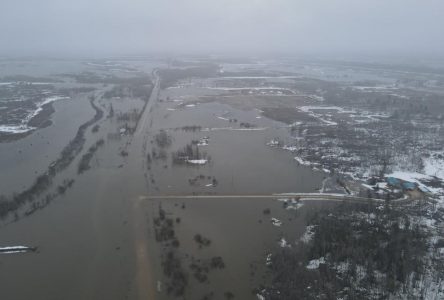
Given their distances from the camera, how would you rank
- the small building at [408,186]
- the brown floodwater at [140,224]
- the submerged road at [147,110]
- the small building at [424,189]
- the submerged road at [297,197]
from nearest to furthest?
the brown floodwater at [140,224] → the submerged road at [297,197] → the small building at [424,189] → the small building at [408,186] → the submerged road at [147,110]

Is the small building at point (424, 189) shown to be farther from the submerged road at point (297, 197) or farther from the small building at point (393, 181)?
the submerged road at point (297, 197)

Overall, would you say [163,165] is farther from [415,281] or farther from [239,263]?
[415,281]

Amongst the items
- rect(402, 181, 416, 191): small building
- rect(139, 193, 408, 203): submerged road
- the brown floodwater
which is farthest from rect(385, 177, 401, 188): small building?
the brown floodwater

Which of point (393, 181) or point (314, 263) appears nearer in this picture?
point (314, 263)

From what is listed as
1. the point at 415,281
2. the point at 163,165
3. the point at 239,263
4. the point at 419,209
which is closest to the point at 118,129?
the point at 163,165

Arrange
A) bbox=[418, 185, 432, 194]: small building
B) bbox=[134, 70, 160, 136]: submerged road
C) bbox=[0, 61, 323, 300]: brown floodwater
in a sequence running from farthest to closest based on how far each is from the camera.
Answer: bbox=[134, 70, 160, 136]: submerged road, bbox=[418, 185, 432, 194]: small building, bbox=[0, 61, 323, 300]: brown floodwater

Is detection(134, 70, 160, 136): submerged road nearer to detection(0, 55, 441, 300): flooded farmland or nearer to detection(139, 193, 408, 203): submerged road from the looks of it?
detection(0, 55, 441, 300): flooded farmland

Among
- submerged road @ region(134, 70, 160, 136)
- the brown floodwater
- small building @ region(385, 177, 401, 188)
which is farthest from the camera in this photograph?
submerged road @ region(134, 70, 160, 136)

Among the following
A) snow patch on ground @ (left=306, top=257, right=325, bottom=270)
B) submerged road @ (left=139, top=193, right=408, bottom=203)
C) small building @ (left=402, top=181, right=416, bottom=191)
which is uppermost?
small building @ (left=402, top=181, right=416, bottom=191)

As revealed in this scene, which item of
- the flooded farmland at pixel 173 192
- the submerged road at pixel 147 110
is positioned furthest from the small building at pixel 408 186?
the submerged road at pixel 147 110

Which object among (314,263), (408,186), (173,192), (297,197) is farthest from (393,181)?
(173,192)

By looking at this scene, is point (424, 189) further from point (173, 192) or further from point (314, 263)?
point (173, 192)
